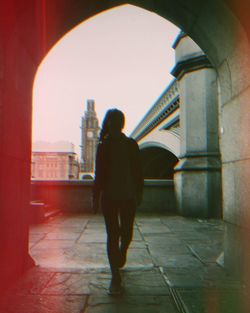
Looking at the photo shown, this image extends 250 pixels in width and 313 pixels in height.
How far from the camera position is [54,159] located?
57.3 metres

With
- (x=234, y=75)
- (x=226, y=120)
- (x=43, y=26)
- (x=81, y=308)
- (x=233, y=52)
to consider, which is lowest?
(x=81, y=308)

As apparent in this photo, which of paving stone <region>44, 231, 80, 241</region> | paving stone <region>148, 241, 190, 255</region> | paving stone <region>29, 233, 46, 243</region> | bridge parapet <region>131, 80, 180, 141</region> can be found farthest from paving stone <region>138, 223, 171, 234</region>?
bridge parapet <region>131, 80, 180, 141</region>

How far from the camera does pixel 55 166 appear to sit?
57469 millimetres

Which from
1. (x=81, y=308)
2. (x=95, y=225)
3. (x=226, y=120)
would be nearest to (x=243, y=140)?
(x=226, y=120)

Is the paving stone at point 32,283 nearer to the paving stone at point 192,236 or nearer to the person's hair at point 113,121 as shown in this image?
the person's hair at point 113,121

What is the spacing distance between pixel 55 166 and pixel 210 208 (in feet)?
170

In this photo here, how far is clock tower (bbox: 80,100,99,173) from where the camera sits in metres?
79.8

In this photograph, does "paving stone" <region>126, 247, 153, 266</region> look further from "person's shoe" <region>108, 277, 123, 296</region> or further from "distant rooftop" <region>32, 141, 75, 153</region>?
"distant rooftop" <region>32, 141, 75, 153</region>

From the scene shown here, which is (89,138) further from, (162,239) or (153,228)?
(162,239)

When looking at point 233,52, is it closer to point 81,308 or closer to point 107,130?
point 107,130

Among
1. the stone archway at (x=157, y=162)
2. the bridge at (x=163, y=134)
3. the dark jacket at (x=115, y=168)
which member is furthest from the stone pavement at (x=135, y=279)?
the stone archway at (x=157, y=162)

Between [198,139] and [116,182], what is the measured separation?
552 centimetres

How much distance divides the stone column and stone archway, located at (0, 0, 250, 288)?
13.0ft

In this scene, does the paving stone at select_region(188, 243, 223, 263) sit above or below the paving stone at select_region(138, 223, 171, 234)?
below
